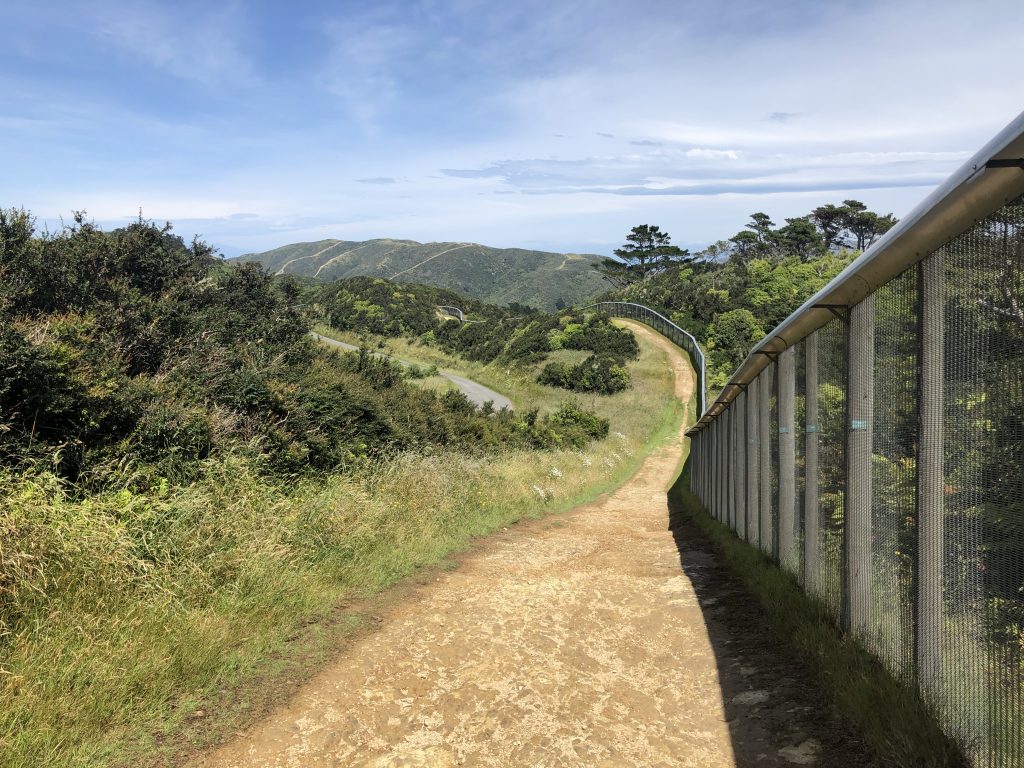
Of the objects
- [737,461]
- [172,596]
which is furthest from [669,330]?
[172,596]

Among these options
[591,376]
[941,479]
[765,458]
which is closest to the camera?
[941,479]

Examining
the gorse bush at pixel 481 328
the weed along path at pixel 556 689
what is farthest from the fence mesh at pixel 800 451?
the gorse bush at pixel 481 328

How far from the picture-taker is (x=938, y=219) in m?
2.88

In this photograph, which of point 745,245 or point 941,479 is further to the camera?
point 745,245

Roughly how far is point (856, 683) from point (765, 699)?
54cm

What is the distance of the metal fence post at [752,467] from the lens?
7621 mm

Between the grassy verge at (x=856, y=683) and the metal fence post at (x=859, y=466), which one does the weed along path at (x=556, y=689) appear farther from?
the metal fence post at (x=859, y=466)

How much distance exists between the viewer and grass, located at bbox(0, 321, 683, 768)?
3.51m

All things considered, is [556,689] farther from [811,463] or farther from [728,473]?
[728,473]

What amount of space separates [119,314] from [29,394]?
4912 millimetres

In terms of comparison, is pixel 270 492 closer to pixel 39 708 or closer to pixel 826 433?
pixel 39 708

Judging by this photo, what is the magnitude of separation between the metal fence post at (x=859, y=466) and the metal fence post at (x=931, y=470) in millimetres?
734

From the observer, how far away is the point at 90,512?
5.29m

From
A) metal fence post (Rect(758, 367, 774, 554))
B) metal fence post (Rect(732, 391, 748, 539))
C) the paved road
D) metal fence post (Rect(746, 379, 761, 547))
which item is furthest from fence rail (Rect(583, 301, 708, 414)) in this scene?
metal fence post (Rect(758, 367, 774, 554))
